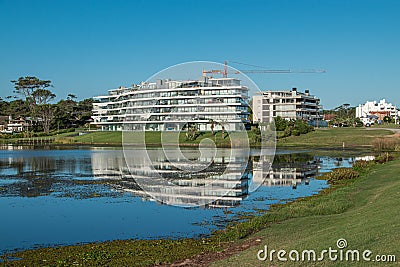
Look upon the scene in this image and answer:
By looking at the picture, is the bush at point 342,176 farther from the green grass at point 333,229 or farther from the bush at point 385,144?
the bush at point 385,144

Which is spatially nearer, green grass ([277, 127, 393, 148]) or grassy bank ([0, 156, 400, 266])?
grassy bank ([0, 156, 400, 266])

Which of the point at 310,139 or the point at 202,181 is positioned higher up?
the point at 310,139

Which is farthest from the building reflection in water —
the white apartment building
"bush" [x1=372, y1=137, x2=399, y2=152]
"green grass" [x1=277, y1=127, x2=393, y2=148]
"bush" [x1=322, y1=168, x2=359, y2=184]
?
"green grass" [x1=277, y1=127, x2=393, y2=148]

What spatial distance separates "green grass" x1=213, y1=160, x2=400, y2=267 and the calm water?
10.5 feet

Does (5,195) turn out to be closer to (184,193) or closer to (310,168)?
(184,193)

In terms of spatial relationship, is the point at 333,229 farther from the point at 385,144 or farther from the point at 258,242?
the point at 385,144

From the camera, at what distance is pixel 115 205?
24.5 m

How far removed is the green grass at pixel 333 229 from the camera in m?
11.2

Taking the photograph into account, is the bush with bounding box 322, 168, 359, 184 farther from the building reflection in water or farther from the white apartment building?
the white apartment building

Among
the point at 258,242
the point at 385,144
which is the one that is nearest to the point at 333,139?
the point at 385,144

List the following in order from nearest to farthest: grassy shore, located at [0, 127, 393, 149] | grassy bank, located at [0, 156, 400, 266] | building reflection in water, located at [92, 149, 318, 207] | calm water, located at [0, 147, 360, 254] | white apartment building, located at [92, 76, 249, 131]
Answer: grassy bank, located at [0, 156, 400, 266] → calm water, located at [0, 147, 360, 254] → building reflection in water, located at [92, 149, 318, 207] → white apartment building, located at [92, 76, 249, 131] → grassy shore, located at [0, 127, 393, 149]

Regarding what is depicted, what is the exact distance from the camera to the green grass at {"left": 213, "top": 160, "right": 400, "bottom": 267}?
1120 centimetres

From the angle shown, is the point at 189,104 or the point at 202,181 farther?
the point at 189,104

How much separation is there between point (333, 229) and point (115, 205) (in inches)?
540
